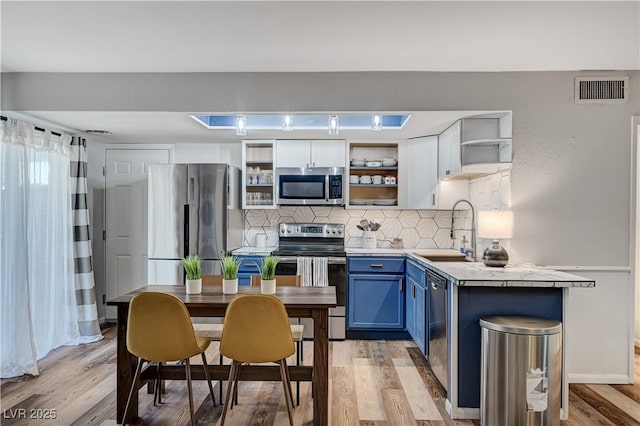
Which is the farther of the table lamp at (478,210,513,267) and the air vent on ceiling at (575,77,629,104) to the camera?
the air vent on ceiling at (575,77,629,104)

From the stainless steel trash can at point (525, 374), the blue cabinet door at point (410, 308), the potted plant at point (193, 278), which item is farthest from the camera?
the blue cabinet door at point (410, 308)

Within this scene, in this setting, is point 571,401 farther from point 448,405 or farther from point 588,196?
point 588,196

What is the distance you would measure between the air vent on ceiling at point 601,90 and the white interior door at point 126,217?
4339 mm

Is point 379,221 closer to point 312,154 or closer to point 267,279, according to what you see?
point 312,154

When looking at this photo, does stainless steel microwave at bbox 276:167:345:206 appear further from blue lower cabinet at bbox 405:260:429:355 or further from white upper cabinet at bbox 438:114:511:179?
white upper cabinet at bbox 438:114:511:179

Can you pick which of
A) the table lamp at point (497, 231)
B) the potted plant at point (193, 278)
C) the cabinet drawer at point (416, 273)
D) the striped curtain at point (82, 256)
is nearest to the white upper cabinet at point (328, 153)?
the cabinet drawer at point (416, 273)

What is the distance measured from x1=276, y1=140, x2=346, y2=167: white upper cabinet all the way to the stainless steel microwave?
85mm

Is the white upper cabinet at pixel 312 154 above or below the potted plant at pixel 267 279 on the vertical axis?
above

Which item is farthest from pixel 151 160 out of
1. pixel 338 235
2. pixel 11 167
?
pixel 338 235

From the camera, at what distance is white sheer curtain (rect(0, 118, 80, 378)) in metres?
3.35

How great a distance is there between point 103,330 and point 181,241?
1.49 metres

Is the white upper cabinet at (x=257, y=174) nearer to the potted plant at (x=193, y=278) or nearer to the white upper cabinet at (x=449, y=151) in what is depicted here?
the white upper cabinet at (x=449, y=151)

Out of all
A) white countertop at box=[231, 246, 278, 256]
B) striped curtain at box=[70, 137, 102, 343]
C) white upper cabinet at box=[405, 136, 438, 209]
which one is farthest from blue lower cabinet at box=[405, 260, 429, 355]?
striped curtain at box=[70, 137, 102, 343]

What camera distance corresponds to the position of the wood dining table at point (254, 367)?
2451 mm
